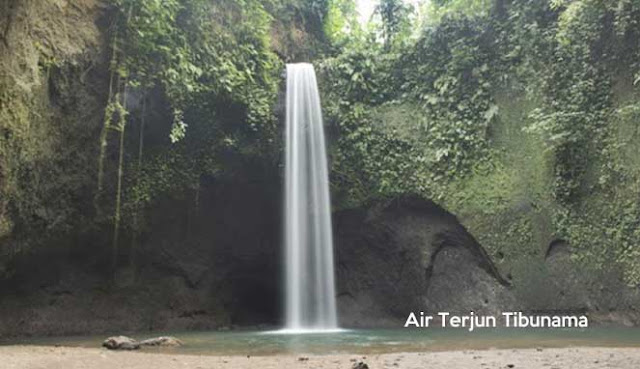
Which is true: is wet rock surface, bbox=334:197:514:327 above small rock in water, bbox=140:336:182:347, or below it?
above

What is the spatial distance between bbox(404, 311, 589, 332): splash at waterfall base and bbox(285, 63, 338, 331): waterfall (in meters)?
2.00

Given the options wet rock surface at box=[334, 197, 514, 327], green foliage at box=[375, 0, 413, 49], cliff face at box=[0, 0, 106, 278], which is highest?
green foliage at box=[375, 0, 413, 49]

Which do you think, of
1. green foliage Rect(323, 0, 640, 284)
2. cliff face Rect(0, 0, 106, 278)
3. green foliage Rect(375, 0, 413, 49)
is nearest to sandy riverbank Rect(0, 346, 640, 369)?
cliff face Rect(0, 0, 106, 278)

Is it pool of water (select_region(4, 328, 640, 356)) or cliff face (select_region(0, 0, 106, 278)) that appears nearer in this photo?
pool of water (select_region(4, 328, 640, 356))

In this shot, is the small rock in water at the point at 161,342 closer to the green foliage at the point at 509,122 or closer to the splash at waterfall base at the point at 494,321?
the splash at waterfall base at the point at 494,321

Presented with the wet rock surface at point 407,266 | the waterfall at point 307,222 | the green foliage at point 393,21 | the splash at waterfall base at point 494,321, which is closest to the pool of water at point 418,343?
the splash at waterfall base at point 494,321

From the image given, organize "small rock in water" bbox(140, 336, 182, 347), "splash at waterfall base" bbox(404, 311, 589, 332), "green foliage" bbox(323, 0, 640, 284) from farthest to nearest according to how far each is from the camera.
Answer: "green foliage" bbox(323, 0, 640, 284), "splash at waterfall base" bbox(404, 311, 589, 332), "small rock in water" bbox(140, 336, 182, 347)

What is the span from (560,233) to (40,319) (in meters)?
10.9

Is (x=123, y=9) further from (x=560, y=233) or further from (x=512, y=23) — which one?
(x=560, y=233)

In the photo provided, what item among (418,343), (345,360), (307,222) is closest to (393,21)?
(307,222)

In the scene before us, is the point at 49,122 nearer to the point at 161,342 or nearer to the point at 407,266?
the point at 161,342

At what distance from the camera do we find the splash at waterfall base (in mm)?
12039

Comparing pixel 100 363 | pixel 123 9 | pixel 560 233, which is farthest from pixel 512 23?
pixel 100 363

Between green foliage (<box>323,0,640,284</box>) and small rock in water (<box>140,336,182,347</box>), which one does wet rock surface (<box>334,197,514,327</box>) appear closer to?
green foliage (<box>323,0,640,284</box>)
